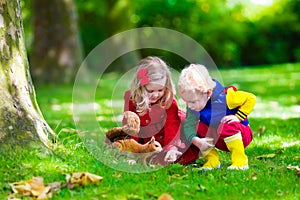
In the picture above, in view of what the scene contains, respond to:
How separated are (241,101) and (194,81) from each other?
15.3 inches

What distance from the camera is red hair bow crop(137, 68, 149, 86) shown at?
4.44m

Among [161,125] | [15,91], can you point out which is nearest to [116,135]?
[161,125]

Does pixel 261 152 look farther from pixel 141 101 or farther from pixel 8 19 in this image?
pixel 8 19

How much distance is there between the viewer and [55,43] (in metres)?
13.8

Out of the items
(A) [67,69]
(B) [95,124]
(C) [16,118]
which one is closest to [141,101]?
(C) [16,118]

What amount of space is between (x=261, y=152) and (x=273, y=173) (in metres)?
0.91

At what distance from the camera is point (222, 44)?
27547mm

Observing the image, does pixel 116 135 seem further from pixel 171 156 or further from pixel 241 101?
pixel 241 101

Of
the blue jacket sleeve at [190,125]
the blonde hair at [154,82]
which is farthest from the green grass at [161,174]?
the blonde hair at [154,82]

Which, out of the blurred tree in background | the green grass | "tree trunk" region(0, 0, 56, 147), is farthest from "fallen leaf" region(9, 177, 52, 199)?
the blurred tree in background

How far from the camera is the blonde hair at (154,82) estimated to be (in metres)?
4.48

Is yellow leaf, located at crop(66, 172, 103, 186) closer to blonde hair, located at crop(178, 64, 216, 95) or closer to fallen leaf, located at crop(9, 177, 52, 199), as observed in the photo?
fallen leaf, located at crop(9, 177, 52, 199)

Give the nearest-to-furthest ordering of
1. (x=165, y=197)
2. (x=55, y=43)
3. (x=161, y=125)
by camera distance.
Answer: (x=165, y=197), (x=161, y=125), (x=55, y=43)

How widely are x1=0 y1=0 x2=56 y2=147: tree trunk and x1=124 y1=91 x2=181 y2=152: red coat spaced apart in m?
0.73
